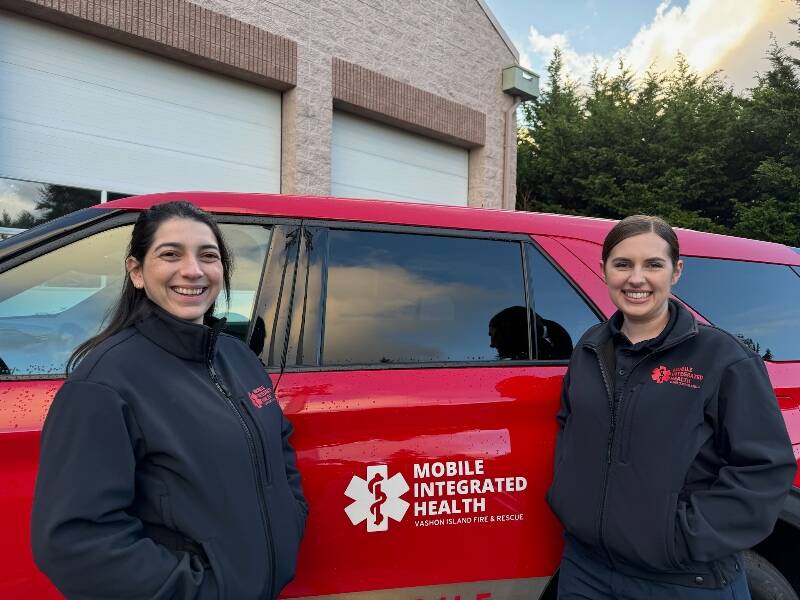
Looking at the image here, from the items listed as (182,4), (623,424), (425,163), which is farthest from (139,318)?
(425,163)

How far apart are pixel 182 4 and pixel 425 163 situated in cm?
420

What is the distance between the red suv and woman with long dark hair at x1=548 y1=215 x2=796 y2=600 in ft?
0.82

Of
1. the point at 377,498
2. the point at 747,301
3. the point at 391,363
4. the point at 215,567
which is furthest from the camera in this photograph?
the point at 747,301

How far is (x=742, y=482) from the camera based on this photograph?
130cm

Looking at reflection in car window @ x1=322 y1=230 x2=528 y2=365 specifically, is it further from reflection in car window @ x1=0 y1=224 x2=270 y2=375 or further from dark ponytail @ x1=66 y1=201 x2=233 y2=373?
dark ponytail @ x1=66 y1=201 x2=233 y2=373

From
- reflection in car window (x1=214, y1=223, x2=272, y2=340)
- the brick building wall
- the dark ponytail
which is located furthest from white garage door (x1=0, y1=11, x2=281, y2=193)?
the dark ponytail

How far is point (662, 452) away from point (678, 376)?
0.19 metres

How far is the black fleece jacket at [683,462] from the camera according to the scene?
130 cm

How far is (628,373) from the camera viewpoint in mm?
1463

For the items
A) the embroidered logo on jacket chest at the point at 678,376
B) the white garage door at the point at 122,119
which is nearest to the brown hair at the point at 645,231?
the embroidered logo on jacket chest at the point at 678,376

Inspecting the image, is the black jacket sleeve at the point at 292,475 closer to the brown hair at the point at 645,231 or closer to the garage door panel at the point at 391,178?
the brown hair at the point at 645,231

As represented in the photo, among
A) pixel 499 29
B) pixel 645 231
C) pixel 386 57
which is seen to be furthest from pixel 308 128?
pixel 645 231

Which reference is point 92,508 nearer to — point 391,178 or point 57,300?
point 57,300

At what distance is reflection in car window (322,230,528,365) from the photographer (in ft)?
5.86
